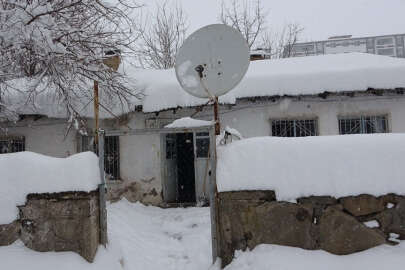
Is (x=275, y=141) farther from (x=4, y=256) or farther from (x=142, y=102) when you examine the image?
(x=142, y=102)

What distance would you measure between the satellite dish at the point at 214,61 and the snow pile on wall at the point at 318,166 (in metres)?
0.83

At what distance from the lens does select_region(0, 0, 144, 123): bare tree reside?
4266 millimetres

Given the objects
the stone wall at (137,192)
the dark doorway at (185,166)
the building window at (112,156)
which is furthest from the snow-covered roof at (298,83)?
the dark doorway at (185,166)

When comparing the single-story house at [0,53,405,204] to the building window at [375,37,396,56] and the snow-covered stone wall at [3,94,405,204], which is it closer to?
the snow-covered stone wall at [3,94,405,204]

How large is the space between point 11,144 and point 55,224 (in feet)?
21.0

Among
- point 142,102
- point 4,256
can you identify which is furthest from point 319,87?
point 4,256

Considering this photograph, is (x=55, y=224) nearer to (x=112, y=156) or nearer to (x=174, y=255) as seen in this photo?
(x=174, y=255)

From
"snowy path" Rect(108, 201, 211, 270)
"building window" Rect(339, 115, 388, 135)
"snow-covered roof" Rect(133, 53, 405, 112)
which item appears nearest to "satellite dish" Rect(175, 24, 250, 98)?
"snowy path" Rect(108, 201, 211, 270)

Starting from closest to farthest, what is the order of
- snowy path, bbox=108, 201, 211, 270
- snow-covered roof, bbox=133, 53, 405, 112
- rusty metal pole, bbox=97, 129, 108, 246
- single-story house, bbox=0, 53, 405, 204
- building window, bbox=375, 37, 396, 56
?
1. rusty metal pole, bbox=97, 129, 108, 246
2. snowy path, bbox=108, 201, 211, 270
3. snow-covered roof, bbox=133, 53, 405, 112
4. single-story house, bbox=0, 53, 405, 204
5. building window, bbox=375, 37, 396, 56

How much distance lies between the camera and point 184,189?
1008 cm

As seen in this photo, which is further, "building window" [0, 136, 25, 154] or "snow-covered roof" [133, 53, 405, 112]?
"building window" [0, 136, 25, 154]

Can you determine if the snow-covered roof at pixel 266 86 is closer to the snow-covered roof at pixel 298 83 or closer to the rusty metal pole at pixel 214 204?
the snow-covered roof at pixel 298 83

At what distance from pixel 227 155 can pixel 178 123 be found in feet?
9.41

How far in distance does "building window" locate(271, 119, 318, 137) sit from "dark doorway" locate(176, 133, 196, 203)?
292 centimetres
